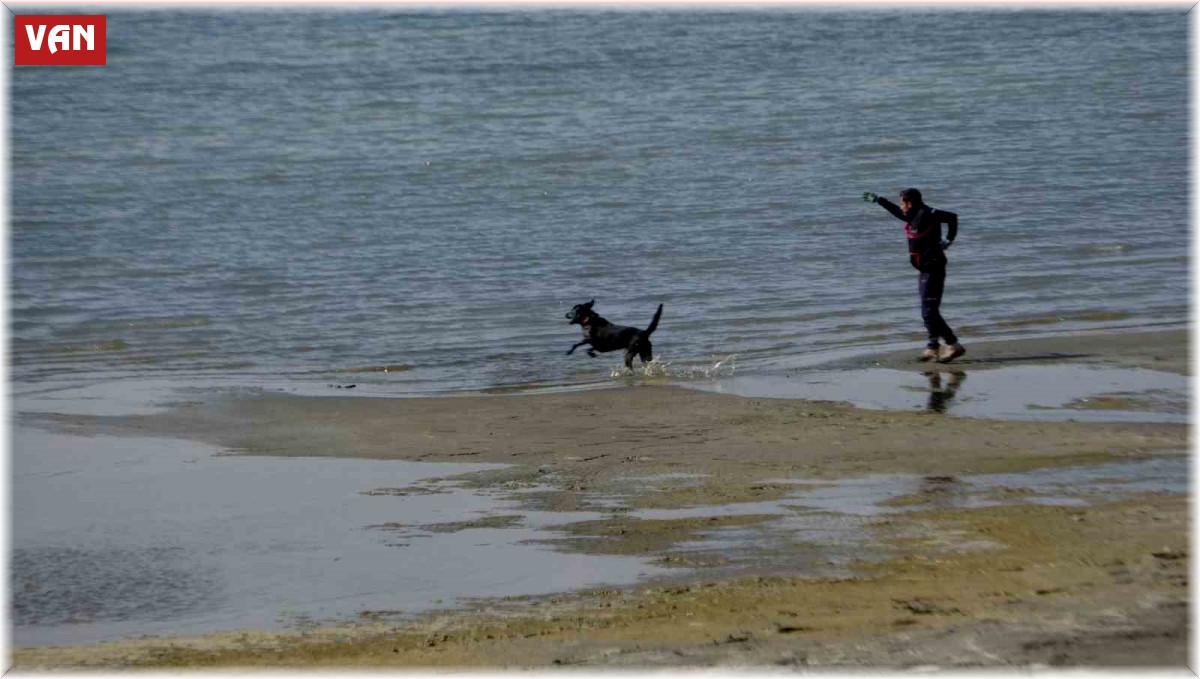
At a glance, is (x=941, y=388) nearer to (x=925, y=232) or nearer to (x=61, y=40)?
(x=925, y=232)

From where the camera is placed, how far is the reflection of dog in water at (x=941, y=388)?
1066cm

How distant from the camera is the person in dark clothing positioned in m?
12.4

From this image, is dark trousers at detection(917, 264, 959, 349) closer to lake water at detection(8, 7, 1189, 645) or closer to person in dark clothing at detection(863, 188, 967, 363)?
person in dark clothing at detection(863, 188, 967, 363)

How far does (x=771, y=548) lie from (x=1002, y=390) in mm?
4360

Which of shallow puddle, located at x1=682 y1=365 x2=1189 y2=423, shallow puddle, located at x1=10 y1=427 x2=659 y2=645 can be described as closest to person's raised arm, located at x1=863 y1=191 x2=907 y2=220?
shallow puddle, located at x1=682 y1=365 x2=1189 y2=423

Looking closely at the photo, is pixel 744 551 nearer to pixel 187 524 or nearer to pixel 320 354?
pixel 187 524

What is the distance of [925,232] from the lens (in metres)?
12.4

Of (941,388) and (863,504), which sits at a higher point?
(941,388)

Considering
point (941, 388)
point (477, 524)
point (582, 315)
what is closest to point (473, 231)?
point (582, 315)

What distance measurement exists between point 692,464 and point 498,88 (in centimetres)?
2547

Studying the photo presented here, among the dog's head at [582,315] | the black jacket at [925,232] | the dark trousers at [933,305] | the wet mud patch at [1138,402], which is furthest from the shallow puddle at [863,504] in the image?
the dog's head at [582,315]

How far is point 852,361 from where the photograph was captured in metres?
12.8

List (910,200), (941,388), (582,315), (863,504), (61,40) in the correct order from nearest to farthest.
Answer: (863,504) → (941,388) → (910,200) → (582,315) → (61,40)

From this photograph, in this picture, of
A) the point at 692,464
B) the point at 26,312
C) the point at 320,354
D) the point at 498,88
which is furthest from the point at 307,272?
the point at 498,88
